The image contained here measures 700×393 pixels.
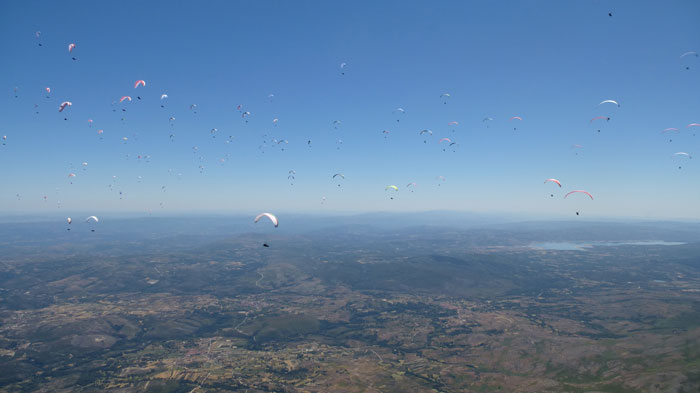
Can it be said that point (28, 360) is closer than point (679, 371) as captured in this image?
No

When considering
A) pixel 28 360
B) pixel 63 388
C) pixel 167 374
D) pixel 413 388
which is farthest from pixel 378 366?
pixel 28 360

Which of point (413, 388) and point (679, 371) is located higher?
point (679, 371)

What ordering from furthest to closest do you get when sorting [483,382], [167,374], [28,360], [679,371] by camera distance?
1. [28,360]
2. [167,374]
3. [483,382]
4. [679,371]

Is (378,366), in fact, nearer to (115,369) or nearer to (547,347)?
(547,347)

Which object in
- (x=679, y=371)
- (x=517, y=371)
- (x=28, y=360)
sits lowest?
(x=28, y=360)

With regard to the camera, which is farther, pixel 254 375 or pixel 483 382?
pixel 254 375

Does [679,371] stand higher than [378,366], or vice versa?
[679,371]

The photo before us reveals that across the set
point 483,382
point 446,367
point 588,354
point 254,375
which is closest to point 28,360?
point 254,375

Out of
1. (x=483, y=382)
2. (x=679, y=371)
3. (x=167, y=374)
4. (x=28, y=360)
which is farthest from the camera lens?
(x=28, y=360)

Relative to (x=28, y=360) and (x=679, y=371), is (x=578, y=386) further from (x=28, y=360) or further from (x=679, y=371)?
(x=28, y=360)
